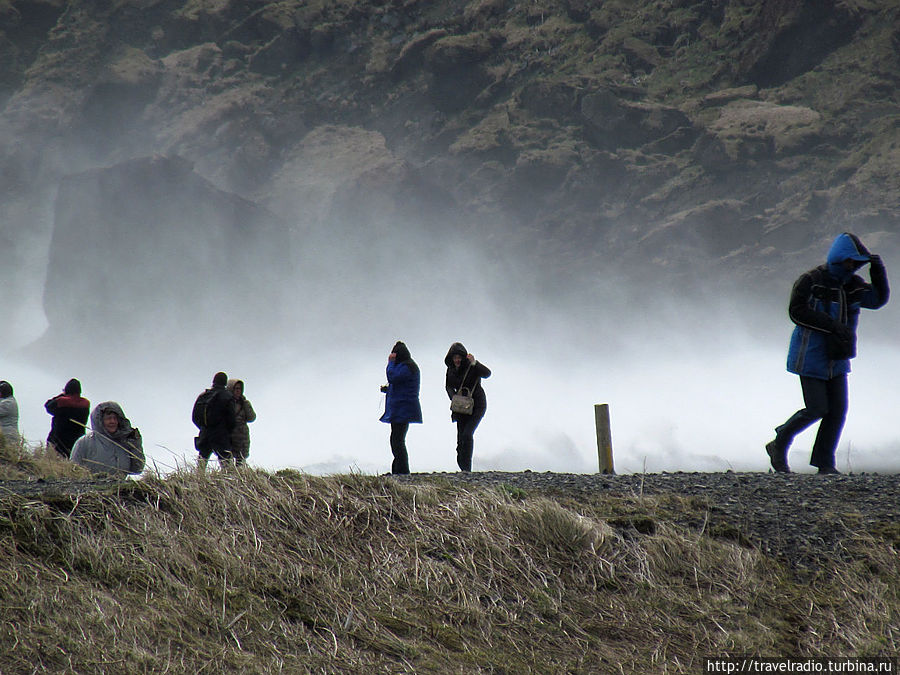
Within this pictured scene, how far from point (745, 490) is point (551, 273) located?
5434 inches

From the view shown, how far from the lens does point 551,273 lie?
143m

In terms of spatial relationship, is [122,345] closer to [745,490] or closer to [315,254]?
[315,254]

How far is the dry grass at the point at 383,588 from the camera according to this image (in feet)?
12.9

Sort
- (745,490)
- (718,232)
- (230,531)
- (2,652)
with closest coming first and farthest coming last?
(2,652)
(230,531)
(745,490)
(718,232)

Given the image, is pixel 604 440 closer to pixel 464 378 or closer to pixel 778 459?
pixel 464 378

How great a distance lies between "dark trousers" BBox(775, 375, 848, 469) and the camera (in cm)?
716

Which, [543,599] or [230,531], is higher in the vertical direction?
[230,531]

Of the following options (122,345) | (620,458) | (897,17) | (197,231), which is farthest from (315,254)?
(897,17)

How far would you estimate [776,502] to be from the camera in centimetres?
575

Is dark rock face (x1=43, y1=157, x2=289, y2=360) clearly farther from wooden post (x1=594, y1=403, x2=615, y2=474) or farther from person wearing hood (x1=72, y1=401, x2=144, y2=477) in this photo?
wooden post (x1=594, y1=403, x2=615, y2=474)

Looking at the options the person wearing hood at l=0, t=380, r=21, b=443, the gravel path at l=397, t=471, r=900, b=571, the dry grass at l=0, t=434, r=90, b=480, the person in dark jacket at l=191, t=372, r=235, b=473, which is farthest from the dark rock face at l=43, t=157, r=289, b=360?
the gravel path at l=397, t=471, r=900, b=571

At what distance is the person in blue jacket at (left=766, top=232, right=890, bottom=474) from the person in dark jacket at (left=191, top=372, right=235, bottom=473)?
20.7 ft

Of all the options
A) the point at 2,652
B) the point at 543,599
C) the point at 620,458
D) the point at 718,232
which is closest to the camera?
the point at 2,652

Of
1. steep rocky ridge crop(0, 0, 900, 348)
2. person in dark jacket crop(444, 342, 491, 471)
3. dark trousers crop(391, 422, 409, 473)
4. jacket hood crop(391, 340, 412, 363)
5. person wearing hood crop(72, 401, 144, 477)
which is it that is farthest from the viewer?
steep rocky ridge crop(0, 0, 900, 348)
